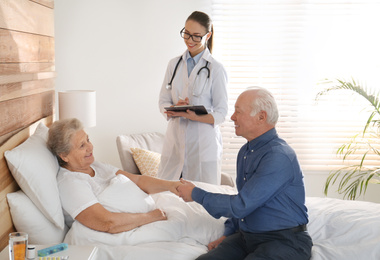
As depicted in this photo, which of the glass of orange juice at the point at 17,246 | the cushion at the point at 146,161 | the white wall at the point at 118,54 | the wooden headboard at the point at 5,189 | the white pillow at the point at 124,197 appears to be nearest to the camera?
the glass of orange juice at the point at 17,246

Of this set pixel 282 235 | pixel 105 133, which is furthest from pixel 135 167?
pixel 282 235

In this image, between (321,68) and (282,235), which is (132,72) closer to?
(321,68)

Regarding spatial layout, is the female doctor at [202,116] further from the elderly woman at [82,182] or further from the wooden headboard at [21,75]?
the wooden headboard at [21,75]

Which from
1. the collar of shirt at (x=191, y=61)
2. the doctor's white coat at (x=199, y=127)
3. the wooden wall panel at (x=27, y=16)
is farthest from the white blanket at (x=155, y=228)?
the collar of shirt at (x=191, y=61)

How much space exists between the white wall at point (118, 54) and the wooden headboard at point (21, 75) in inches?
56.1

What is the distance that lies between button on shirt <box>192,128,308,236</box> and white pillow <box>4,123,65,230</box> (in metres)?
0.64

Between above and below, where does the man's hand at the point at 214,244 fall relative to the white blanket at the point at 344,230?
below

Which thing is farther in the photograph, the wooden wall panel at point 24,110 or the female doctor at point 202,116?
the female doctor at point 202,116

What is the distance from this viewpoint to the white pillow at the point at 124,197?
2.55m

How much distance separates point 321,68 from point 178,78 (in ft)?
6.19

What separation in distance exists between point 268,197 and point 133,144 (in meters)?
2.43

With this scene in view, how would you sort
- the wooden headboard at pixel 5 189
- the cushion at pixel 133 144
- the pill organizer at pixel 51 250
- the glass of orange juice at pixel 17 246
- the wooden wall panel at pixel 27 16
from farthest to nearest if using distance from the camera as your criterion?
the cushion at pixel 133 144 < the wooden wall panel at pixel 27 16 < the wooden headboard at pixel 5 189 < the pill organizer at pixel 51 250 < the glass of orange juice at pixel 17 246

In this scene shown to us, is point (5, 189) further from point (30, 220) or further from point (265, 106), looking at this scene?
point (265, 106)

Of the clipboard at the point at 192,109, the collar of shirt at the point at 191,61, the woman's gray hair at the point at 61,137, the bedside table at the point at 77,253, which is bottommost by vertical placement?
the bedside table at the point at 77,253
